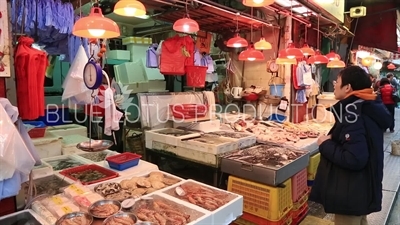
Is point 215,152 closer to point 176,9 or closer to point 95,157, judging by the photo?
point 95,157

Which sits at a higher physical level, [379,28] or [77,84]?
[379,28]

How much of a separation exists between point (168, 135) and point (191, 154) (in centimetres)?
47

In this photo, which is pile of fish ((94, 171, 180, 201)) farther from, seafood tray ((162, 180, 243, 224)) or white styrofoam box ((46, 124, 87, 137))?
white styrofoam box ((46, 124, 87, 137))

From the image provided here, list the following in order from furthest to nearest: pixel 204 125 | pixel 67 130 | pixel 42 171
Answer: pixel 204 125 → pixel 67 130 → pixel 42 171

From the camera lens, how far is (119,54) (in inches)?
277

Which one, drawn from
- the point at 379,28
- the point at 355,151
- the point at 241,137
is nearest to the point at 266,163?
the point at 241,137

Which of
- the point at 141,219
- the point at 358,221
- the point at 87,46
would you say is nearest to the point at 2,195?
the point at 141,219

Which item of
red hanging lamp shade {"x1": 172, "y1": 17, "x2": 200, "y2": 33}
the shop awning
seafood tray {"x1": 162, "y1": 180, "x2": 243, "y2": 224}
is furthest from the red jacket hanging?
the shop awning

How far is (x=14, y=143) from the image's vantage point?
1467mm

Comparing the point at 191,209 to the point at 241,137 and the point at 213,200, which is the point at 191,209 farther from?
the point at 241,137

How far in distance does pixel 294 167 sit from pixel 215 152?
35.6 inches

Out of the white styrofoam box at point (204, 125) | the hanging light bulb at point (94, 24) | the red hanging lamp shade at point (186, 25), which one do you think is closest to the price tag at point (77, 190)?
the hanging light bulb at point (94, 24)

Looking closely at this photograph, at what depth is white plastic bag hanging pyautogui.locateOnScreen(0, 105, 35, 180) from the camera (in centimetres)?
141

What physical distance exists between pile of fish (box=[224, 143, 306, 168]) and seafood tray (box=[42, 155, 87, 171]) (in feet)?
5.24
